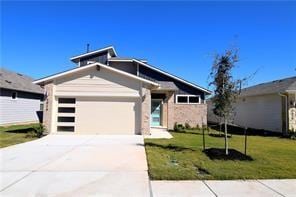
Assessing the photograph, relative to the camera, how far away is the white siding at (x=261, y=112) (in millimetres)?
21297

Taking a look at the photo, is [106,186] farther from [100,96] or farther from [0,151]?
[100,96]

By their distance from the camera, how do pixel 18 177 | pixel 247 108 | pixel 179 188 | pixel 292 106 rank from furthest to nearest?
pixel 247 108
pixel 292 106
pixel 18 177
pixel 179 188

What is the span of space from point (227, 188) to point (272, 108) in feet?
56.3

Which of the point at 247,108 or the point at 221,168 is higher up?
the point at 247,108

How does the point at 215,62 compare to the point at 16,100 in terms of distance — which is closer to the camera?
the point at 215,62

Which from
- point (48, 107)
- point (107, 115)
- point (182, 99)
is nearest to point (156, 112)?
point (182, 99)

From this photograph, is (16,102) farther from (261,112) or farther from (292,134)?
(292,134)

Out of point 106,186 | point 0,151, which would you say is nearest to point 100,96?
point 0,151

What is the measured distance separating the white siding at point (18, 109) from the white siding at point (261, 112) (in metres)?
17.8

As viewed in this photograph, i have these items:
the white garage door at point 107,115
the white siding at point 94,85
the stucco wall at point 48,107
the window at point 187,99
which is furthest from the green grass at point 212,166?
the window at point 187,99

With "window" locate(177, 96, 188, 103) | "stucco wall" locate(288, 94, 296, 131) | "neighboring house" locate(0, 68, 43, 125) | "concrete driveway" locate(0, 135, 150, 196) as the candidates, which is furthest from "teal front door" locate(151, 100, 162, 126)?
"concrete driveway" locate(0, 135, 150, 196)

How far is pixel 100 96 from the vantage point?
17.5 meters

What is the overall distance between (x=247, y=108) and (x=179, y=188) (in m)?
22.3

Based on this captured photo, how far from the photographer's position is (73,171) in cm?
781
